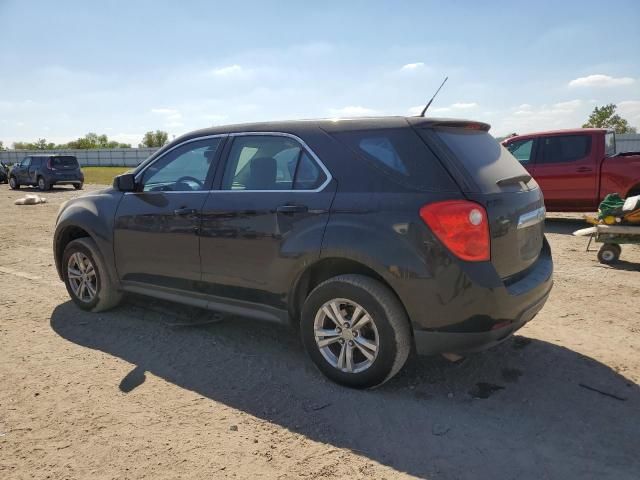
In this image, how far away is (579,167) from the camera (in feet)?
32.0

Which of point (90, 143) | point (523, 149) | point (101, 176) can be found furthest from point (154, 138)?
point (523, 149)

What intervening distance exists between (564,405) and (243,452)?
1.94 meters

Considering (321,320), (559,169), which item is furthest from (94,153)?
(321,320)

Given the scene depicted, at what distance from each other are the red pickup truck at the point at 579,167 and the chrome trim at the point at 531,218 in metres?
7.04

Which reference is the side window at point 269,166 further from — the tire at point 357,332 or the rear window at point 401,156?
the tire at point 357,332

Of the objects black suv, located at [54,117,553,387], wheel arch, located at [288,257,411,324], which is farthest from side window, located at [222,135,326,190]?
wheel arch, located at [288,257,411,324]

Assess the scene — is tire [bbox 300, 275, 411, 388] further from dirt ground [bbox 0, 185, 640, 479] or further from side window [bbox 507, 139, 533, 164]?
side window [bbox 507, 139, 533, 164]

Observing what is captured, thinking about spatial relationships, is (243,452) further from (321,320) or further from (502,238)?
(502,238)

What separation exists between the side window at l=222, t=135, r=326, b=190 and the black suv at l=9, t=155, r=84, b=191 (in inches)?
854

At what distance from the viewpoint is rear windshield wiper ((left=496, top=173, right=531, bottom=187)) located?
3.15 m

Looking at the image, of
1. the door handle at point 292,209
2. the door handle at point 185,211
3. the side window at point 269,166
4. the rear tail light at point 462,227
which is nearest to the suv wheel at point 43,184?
the door handle at point 185,211

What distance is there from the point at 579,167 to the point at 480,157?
767 centimetres

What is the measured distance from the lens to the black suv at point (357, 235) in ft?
9.57

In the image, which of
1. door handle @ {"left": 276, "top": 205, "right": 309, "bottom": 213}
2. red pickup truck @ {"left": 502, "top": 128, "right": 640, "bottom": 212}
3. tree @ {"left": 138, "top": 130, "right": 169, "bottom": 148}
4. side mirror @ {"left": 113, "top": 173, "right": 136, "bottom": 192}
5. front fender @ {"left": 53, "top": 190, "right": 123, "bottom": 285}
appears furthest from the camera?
tree @ {"left": 138, "top": 130, "right": 169, "bottom": 148}
